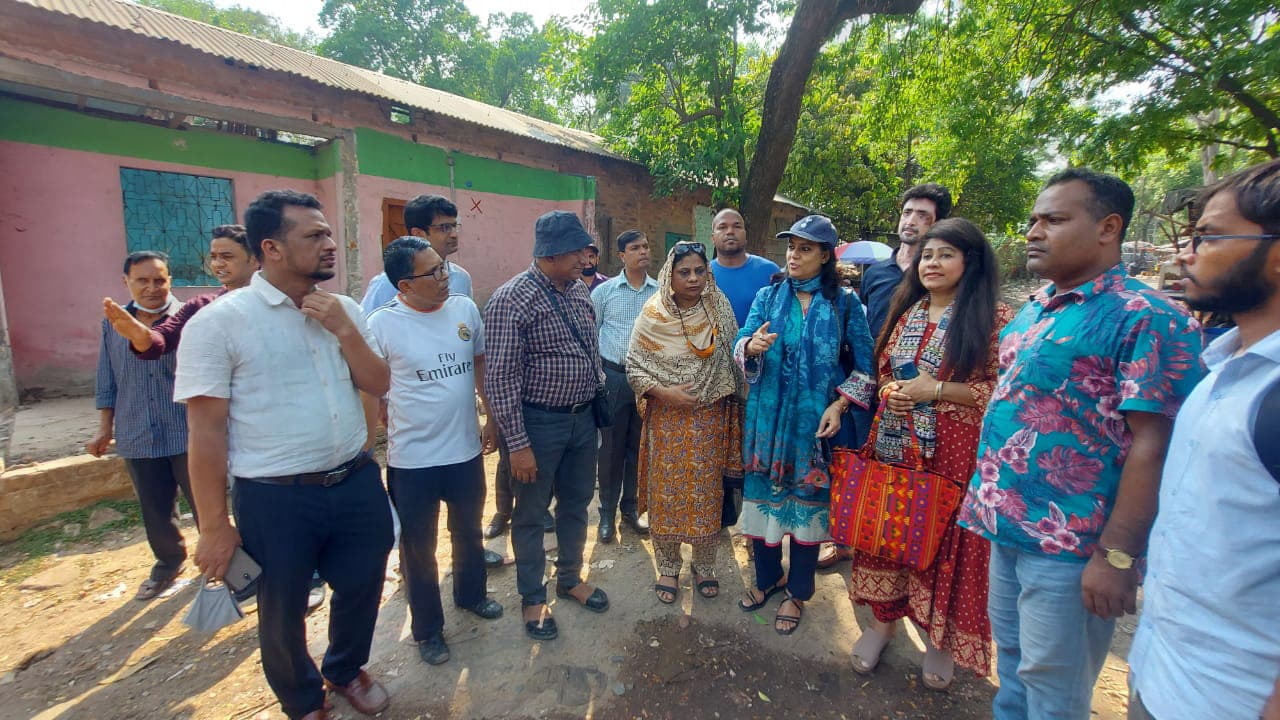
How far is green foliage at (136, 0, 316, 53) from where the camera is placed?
742 inches

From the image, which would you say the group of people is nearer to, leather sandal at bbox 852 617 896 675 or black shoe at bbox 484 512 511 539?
leather sandal at bbox 852 617 896 675

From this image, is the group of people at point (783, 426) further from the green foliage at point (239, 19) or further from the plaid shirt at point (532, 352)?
the green foliage at point (239, 19)

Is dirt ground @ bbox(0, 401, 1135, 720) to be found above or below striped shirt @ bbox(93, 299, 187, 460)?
below

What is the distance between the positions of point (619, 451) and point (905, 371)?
6.83 ft

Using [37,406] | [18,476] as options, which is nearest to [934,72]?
[18,476]

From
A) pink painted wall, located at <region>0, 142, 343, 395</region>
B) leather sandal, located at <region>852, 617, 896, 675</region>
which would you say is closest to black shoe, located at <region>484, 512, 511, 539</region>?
leather sandal, located at <region>852, 617, 896, 675</region>

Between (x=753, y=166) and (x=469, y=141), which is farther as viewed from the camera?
(x=469, y=141)

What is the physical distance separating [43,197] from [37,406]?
2339mm

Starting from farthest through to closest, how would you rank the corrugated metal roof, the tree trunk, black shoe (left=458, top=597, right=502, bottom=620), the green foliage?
the green foliage < the tree trunk < the corrugated metal roof < black shoe (left=458, top=597, right=502, bottom=620)

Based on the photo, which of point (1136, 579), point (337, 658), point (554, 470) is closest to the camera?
point (1136, 579)

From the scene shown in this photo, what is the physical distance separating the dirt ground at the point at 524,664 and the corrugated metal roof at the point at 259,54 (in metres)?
5.24

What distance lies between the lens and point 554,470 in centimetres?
272

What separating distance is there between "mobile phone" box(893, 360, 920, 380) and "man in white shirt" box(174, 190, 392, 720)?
2.17 m

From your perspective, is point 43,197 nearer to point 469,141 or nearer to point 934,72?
point 469,141
